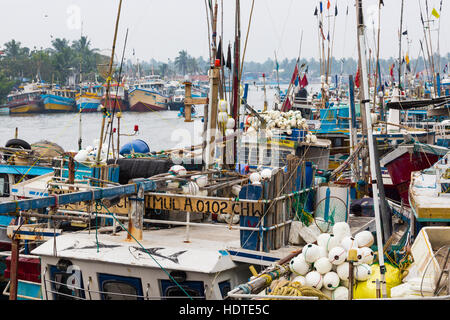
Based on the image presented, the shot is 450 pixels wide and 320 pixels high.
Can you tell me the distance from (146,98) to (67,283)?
86.0 metres

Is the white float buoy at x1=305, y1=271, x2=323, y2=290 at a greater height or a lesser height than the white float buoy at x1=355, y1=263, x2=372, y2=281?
lesser

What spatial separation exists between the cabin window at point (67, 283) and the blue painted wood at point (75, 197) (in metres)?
1.66

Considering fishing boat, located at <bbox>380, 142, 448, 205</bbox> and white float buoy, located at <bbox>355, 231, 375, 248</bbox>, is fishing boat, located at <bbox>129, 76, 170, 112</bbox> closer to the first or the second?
fishing boat, located at <bbox>380, 142, 448, 205</bbox>

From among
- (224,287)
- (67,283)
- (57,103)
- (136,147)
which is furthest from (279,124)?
(57,103)

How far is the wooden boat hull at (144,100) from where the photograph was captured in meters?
94.2

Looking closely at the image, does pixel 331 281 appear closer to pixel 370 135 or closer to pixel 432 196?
pixel 370 135

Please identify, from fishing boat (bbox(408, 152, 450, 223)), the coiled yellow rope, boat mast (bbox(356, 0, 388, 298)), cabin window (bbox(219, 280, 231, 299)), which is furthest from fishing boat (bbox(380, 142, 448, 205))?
boat mast (bbox(356, 0, 388, 298))

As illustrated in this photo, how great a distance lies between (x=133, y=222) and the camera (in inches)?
439

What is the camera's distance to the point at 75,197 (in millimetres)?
9641

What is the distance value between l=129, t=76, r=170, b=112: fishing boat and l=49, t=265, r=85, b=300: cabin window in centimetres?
8167

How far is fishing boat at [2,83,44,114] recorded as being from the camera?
311 ft

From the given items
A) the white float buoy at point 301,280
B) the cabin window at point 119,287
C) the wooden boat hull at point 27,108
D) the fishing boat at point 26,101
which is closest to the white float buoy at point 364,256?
the white float buoy at point 301,280

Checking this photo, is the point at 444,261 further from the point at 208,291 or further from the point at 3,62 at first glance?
the point at 3,62

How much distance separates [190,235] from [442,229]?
4.94 m
